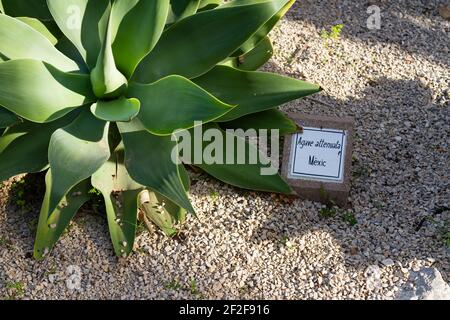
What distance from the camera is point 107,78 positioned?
2537 millimetres

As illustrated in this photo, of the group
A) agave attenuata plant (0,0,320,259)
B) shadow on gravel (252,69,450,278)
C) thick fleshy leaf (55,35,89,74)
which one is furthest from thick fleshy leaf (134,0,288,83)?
shadow on gravel (252,69,450,278)

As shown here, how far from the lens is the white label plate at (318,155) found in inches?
115

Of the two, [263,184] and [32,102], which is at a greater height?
[32,102]

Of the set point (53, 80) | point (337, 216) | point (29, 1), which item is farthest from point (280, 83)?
point (29, 1)

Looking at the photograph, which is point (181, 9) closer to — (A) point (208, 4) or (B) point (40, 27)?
(A) point (208, 4)

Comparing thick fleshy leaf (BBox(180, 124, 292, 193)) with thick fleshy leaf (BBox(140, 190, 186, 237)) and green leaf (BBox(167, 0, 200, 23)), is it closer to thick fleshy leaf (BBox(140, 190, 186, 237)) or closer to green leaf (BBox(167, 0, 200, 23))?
thick fleshy leaf (BBox(140, 190, 186, 237))

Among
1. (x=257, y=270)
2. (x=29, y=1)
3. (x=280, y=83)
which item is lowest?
(x=257, y=270)

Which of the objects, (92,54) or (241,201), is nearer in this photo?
(92,54)

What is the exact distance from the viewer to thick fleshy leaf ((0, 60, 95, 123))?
94.5 inches

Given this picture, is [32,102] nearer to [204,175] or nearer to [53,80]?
[53,80]

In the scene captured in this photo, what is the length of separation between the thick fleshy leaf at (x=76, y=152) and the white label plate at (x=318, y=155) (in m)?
0.83

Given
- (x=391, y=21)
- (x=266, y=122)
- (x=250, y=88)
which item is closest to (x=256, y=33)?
(x=250, y=88)

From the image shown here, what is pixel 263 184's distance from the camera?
282cm

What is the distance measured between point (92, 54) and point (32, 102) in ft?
1.17
